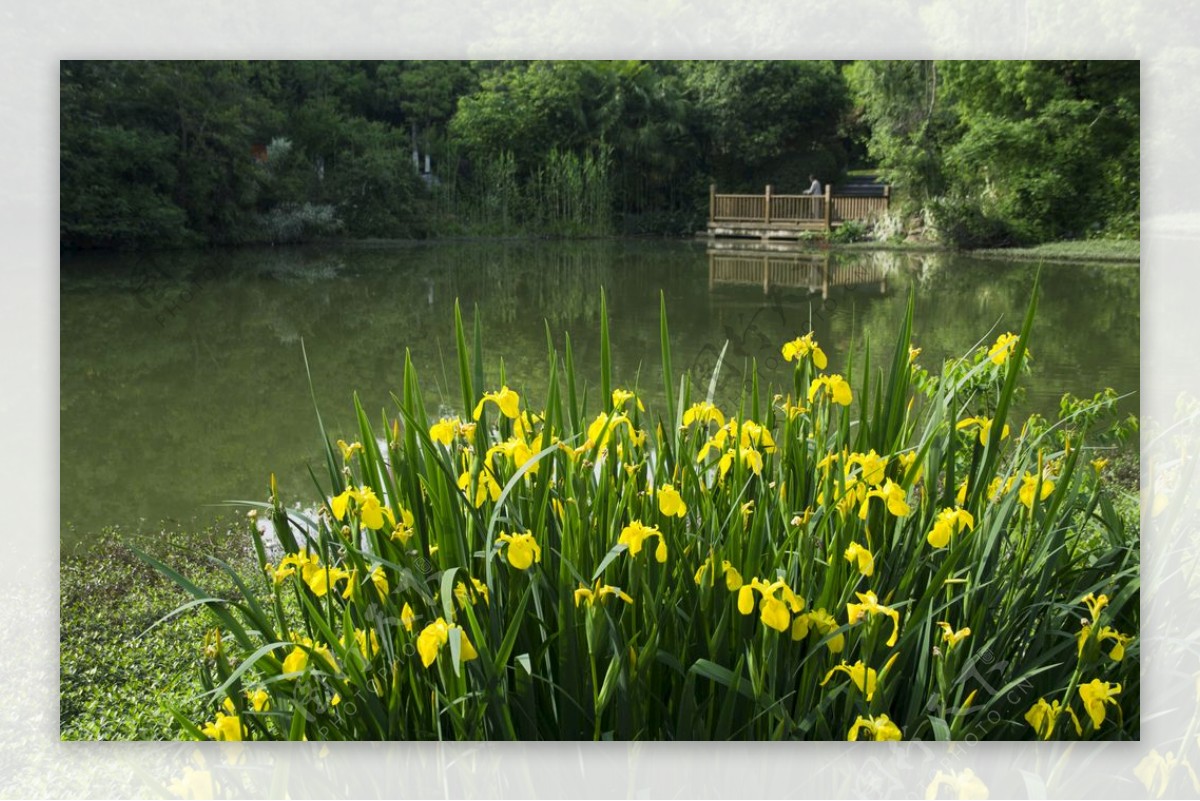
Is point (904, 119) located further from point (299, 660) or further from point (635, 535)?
point (299, 660)

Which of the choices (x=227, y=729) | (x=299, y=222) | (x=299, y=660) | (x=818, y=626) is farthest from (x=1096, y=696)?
(x=299, y=222)

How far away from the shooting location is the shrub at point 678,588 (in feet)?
5.39

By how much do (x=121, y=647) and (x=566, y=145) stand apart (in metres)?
1.79

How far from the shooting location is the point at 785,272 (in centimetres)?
331

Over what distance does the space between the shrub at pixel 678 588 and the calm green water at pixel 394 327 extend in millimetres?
1065

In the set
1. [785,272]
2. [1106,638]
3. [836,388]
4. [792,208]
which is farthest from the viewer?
[785,272]

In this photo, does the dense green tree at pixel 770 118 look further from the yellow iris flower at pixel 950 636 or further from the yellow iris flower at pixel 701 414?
the yellow iris flower at pixel 950 636

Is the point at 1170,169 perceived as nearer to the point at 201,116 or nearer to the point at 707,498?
the point at 707,498

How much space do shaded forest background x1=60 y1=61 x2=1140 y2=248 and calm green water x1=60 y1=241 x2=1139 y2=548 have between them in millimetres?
105

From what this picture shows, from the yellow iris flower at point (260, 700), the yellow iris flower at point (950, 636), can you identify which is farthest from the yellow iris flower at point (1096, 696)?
the yellow iris flower at point (260, 700)

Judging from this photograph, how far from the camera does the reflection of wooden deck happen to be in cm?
309

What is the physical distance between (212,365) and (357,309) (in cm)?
56

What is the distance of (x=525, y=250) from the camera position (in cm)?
326

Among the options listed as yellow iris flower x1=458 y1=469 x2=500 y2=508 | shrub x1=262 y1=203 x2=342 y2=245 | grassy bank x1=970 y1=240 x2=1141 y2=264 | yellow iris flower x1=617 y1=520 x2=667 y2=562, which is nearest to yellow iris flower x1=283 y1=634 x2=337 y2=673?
yellow iris flower x1=458 y1=469 x2=500 y2=508
